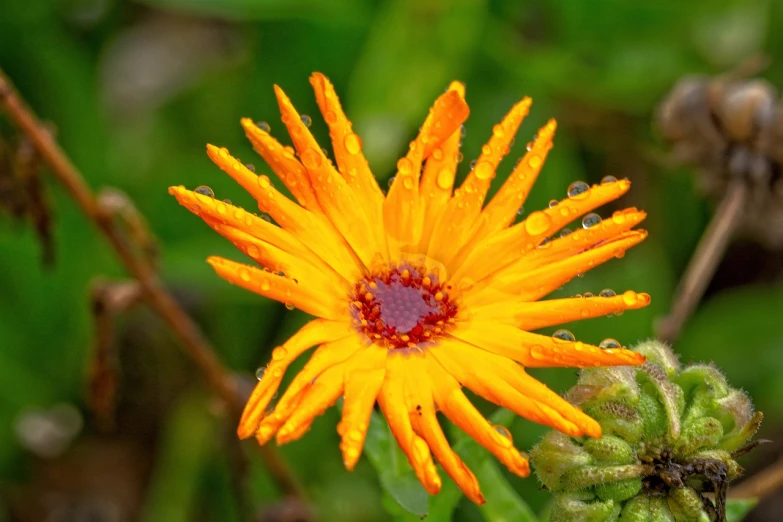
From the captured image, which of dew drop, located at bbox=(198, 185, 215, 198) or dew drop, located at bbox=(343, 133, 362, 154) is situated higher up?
dew drop, located at bbox=(343, 133, 362, 154)

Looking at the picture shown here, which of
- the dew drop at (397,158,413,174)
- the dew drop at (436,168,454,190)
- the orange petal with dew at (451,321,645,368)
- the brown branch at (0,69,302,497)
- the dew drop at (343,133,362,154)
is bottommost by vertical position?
the brown branch at (0,69,302,497)

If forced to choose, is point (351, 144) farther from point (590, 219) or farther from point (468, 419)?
point (468, 419)

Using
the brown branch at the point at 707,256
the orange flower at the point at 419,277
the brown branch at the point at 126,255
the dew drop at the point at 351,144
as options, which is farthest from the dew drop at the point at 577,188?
the brown branch at the point at 126,255

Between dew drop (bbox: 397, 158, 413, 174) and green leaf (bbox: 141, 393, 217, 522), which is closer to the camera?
dew drop (bbox: 397, 158, 413, 174)

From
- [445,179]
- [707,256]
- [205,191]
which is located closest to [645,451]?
[445,179]

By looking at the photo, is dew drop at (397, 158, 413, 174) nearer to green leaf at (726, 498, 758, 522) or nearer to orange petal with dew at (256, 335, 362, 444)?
orange petal with dew at (256, 335, 362, 444)

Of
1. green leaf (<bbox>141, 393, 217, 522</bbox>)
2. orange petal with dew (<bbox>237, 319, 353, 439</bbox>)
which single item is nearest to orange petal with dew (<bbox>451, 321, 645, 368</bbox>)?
orange petal with dew (<bbox>237, 319, 353, 439</bbox>)
